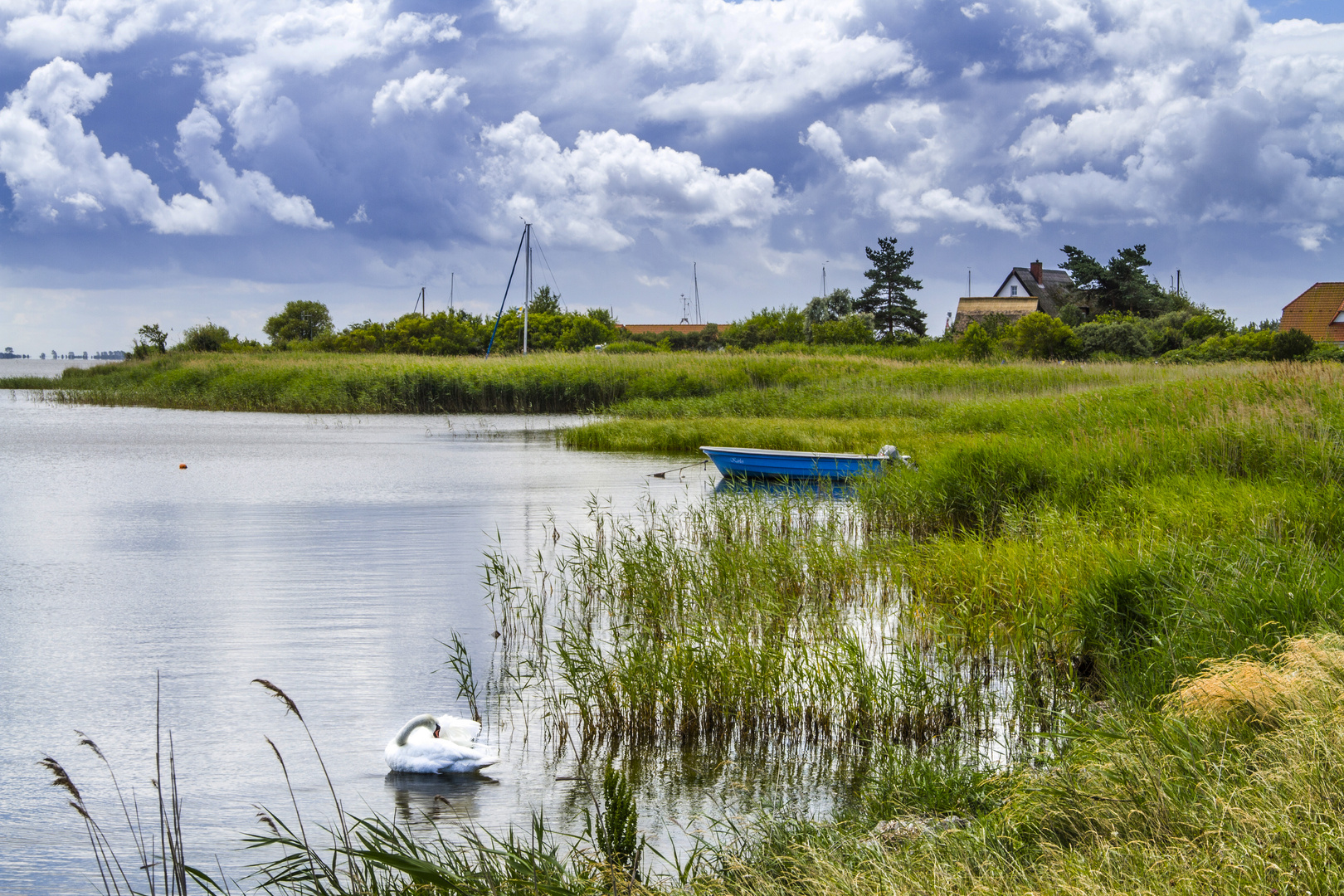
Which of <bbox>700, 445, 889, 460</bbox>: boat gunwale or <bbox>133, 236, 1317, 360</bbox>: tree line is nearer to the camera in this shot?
<bbox>700, 445, 889, 460</bbox>: boat gunwale

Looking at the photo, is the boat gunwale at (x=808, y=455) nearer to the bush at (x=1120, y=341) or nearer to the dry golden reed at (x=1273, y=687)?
Result: the dry golden reed at (x=1273, y=687)

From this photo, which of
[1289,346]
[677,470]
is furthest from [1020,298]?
[677,470]

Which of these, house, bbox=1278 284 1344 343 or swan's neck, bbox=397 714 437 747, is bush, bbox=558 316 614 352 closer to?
house, bbox=1278 284 1344 343

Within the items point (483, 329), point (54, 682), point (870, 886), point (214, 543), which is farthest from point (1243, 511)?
point (483, 329)

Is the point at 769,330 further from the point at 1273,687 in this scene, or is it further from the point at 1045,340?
the point at 1273,687

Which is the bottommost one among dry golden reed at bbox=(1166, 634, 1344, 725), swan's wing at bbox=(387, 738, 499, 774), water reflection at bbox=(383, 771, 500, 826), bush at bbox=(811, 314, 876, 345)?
water reflection at bbox=(383, 771, 500, 826)

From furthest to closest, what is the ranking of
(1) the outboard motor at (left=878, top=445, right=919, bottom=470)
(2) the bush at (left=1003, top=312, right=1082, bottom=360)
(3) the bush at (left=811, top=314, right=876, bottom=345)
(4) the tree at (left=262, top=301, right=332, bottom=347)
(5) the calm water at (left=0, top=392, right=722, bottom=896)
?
(4) the tree at (left=262, top=301, right=332, bottom=347) < (3) the bush at (left=811, top=314, right=876, bottom=345) < (2) the bush at (left=1003, top=312, right=1082, bottom=360) < (1) the outboard motor at (left=878, top=445, right=919, bottom=470) < (5) the calm water at (left=0, top=392, right=722, bottom=896)

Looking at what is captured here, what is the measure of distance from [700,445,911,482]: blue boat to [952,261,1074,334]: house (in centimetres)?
6003

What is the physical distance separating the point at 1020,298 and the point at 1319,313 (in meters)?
23.2

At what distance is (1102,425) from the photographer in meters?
15.3

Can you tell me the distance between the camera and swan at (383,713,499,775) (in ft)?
19.3

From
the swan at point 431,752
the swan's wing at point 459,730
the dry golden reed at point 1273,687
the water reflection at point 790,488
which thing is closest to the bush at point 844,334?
the water reflection at point 790,488

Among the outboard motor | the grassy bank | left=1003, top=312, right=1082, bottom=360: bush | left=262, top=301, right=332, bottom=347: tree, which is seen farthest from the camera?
left=262, top=301, right=332, bottom=347: tree

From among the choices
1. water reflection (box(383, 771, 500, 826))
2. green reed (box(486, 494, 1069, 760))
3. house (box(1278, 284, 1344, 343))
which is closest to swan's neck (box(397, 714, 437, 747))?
water reflection (box(383, 771, 500, 826))
